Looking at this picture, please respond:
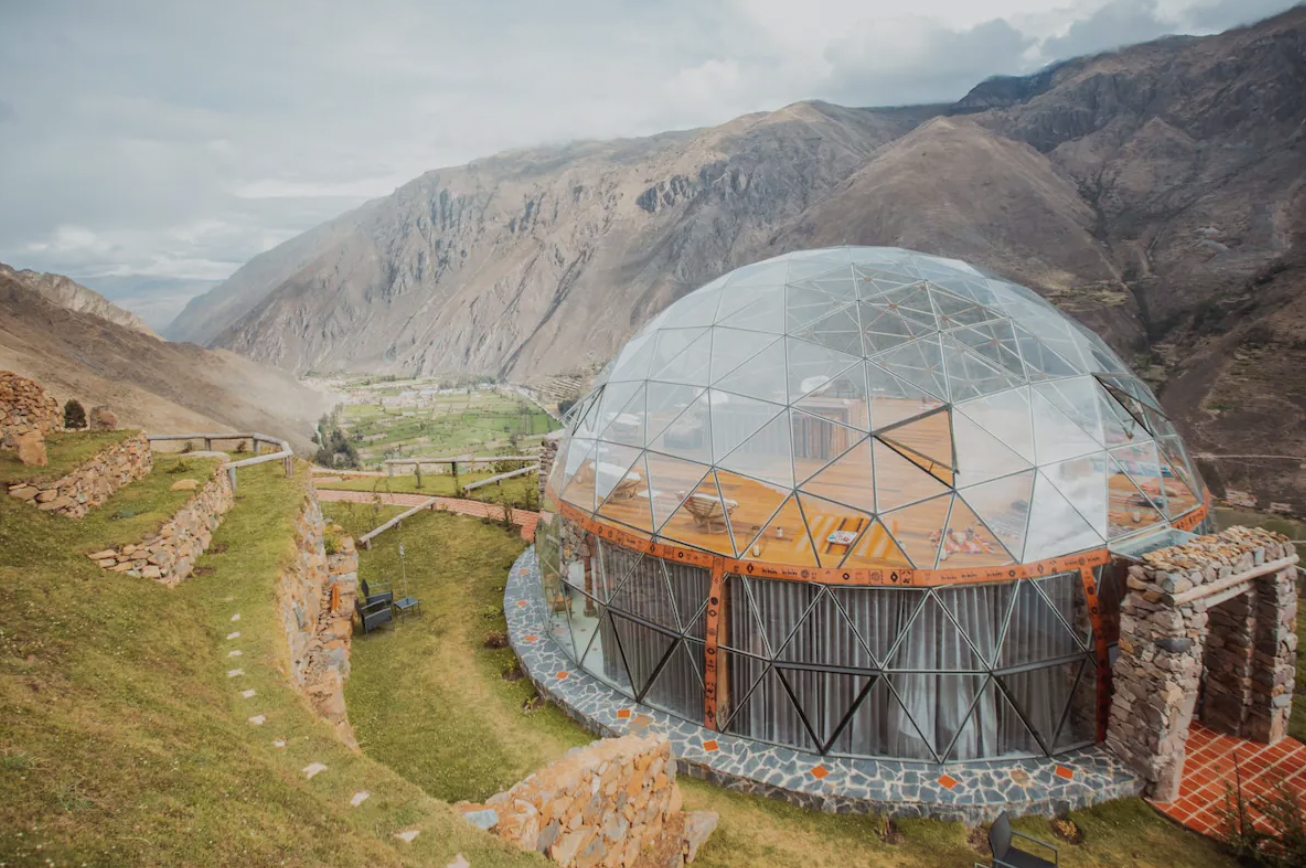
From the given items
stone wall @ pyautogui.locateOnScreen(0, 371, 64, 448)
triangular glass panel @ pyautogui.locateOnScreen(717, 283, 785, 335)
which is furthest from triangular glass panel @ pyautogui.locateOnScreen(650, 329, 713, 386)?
stone wall @ pyautogui.locateOnScreen(0, 371, 64, 448)

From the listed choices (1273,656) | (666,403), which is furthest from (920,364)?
(1273,656)

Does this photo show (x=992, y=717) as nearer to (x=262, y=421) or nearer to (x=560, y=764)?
(x=560, y=764)

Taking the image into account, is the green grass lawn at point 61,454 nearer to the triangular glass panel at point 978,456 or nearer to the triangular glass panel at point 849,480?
the triangular glass panel at point 849,480

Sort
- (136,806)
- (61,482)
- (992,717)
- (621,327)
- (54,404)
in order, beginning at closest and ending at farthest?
(136,806), (992,717), (61,482), (54,404), (621,327)

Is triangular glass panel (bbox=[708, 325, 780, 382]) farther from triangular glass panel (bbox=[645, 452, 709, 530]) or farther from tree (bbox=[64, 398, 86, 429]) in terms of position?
tree (bbox=[64, 398, 86, 429])

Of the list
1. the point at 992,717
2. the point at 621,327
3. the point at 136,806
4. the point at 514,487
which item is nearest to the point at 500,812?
the point at 136,806

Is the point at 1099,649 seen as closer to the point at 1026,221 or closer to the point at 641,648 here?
the point at 641,648
